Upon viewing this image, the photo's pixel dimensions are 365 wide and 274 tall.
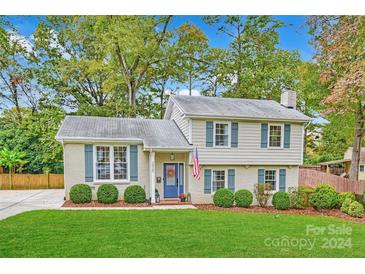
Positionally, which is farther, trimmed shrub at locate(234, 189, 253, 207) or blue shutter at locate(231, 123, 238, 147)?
blue shutter at locate(231, 123, 238, 147)

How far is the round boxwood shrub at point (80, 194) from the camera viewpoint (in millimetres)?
9203

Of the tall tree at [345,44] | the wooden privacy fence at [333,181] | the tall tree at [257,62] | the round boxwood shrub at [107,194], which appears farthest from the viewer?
the tall tree at [257,62]

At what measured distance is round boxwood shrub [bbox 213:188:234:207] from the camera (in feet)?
32.2

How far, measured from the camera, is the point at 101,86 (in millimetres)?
18547

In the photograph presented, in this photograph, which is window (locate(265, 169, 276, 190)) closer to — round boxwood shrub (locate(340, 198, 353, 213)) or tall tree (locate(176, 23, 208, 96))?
round boxwood shrub (locate(340, 198, 353, 213))

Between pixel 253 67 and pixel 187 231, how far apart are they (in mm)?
15528

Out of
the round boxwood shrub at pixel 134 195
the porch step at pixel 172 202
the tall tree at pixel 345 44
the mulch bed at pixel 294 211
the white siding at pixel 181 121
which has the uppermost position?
the tall tree at pixel 345 44

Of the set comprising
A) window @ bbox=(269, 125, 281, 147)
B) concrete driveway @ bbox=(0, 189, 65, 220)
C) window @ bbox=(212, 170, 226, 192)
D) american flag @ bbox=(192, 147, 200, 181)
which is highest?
window @ bbox=(269, 125, 281, 147)

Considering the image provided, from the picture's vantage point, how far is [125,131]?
10641 millimetres

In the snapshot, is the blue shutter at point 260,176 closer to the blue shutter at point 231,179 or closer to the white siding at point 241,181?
the white siding at point 241,181

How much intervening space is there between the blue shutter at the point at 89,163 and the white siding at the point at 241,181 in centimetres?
396

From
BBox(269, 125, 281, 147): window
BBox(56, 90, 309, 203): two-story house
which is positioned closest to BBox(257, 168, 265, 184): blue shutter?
BBox(56, 90, 309, 203): two-story house

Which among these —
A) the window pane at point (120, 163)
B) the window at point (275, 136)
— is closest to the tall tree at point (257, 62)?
the window at point (275, 136)

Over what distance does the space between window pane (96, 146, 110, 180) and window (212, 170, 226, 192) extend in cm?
442
